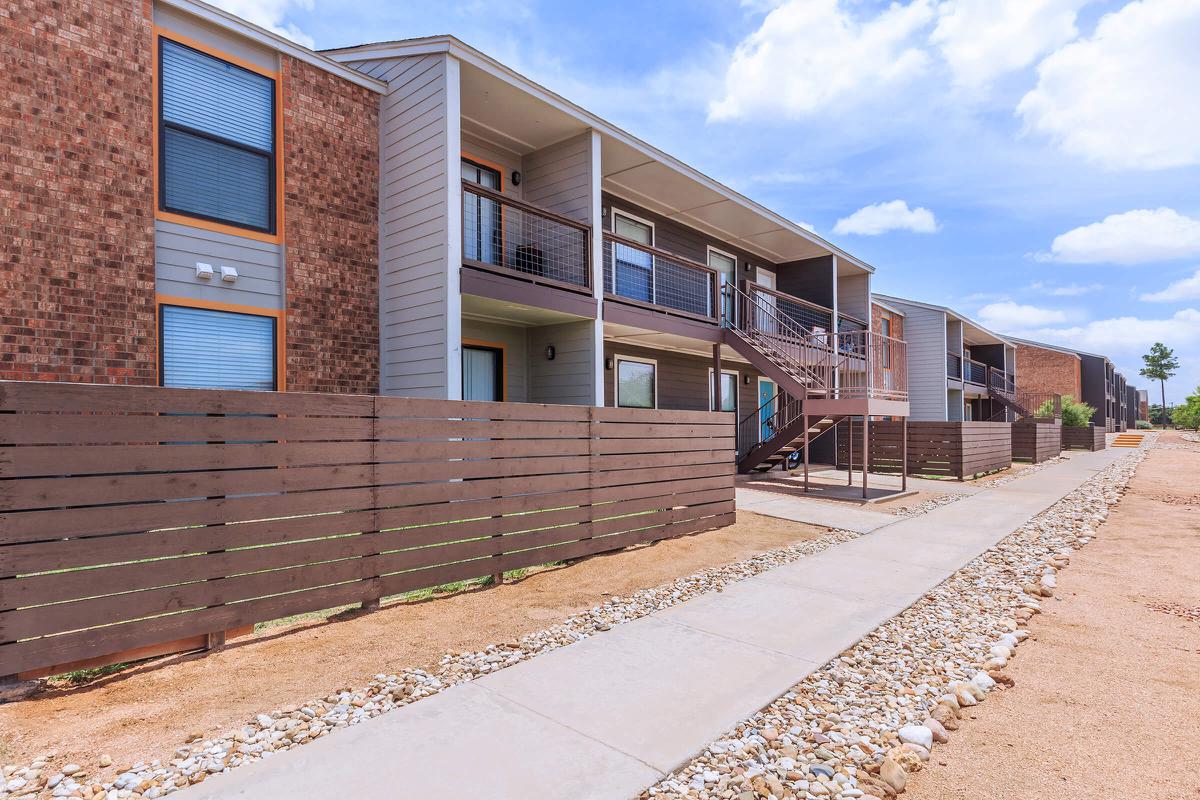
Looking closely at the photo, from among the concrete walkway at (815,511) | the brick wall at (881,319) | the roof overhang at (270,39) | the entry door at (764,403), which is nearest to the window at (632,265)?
the concrete walkway at (815,511)

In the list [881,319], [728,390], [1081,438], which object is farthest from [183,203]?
[1081,438]

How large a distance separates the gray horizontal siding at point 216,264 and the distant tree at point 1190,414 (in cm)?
6886

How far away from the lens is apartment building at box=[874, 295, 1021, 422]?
24891 millimetres

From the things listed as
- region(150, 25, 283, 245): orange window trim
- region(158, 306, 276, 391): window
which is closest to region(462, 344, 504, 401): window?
region(158, 306, 276, 391): window

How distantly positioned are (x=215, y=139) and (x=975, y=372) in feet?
113

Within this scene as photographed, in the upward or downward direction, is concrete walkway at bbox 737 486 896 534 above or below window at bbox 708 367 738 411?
below

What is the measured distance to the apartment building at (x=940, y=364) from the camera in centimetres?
2489

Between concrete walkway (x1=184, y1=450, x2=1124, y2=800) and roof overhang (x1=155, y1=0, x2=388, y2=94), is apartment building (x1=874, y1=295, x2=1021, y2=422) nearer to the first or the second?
roof overhang (x1=155, y1=0, x2=388, y2=94)

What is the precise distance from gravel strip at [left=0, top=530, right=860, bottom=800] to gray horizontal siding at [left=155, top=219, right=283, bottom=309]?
5543 mm

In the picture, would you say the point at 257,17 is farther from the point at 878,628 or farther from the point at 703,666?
the point at 878,628

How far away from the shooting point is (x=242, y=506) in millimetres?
3895

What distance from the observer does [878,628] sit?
4418 millimetres

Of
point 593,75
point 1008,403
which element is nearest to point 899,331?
point 1008,403

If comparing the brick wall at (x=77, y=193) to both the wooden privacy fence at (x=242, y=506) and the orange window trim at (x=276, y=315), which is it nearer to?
the orange window trim at (x=276, y=315)
